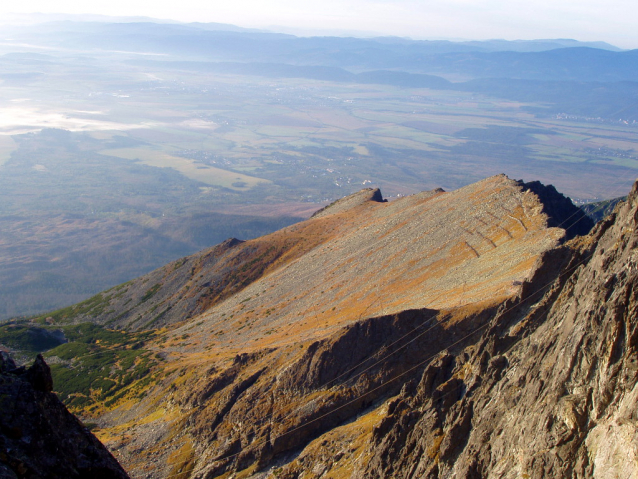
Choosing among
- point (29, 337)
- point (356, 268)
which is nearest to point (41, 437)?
point (356, 268)

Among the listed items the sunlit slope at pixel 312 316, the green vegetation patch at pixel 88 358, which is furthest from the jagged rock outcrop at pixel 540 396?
the green vegetation patch at pixel 88 358

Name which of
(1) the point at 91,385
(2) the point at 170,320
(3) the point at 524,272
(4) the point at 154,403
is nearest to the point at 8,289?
(2) the point at 170,320

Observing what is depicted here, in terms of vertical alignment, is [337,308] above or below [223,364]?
above

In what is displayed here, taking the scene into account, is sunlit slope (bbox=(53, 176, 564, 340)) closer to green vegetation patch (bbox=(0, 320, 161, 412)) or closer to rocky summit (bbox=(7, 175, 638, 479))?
rocky summit (bbox=(7, 175, 638, 479))

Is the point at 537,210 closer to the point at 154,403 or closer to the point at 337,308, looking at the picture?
the point at 337,308

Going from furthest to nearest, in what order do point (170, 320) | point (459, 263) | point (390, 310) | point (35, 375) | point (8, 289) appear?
point (8, 289) → point (170, 320) → point (459, 263) → point (390, 310) → point (35, 375)

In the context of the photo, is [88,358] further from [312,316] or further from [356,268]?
[356,268]
